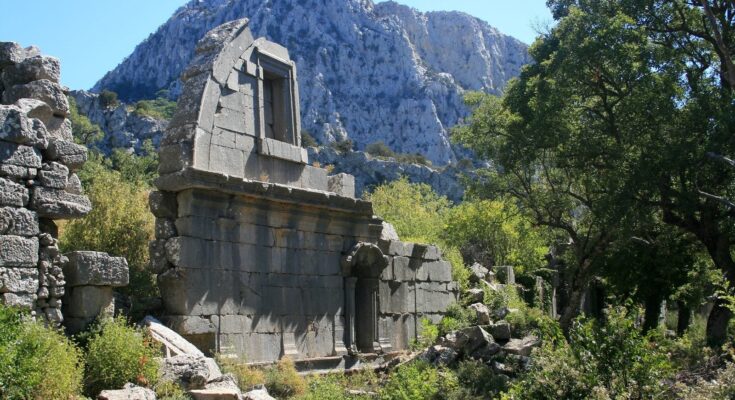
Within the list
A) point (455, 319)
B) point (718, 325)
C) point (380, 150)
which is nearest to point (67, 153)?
point (455, 319)

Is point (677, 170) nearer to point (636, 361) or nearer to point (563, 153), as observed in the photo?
point (563, 153)

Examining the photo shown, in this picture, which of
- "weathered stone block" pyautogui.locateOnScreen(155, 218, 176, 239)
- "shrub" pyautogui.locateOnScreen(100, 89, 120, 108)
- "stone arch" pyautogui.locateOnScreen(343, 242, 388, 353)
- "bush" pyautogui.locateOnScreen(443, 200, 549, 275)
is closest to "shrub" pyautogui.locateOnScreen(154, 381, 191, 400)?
"weathered stone block" pyautogui.locateOnScreen(155, 218, 176, 239)

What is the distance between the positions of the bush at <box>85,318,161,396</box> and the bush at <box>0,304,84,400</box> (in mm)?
348

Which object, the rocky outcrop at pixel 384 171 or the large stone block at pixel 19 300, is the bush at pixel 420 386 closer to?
the large stone block at pixel 19 300

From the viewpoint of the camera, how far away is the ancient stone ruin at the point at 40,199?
9305 millimetres

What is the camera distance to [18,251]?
929cm

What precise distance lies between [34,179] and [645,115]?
10.9 meters

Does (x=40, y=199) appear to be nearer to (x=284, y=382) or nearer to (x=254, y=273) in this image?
(x=254, y=273)

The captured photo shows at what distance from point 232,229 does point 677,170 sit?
26.8 feet

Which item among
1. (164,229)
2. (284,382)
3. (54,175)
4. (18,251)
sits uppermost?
(54,175)

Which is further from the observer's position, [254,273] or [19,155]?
[254,273]

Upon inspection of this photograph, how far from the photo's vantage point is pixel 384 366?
50.7ft

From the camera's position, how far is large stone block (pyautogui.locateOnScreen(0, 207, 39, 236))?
922 cm

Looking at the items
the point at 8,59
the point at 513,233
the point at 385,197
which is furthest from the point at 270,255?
the point at 385,197
